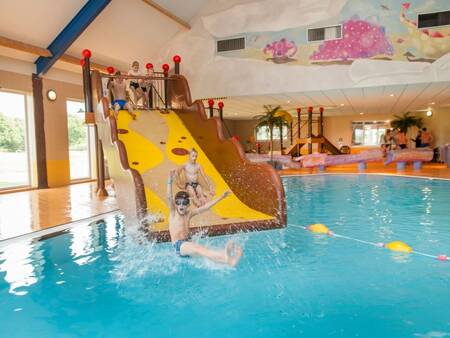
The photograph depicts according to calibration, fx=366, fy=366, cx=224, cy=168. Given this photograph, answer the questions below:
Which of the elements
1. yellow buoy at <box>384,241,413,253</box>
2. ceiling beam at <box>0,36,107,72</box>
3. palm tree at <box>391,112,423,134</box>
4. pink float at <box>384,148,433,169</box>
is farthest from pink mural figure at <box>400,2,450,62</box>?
ceiling beam at <box>0,36,107,72</box>

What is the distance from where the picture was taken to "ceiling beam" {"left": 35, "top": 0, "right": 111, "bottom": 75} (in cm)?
807

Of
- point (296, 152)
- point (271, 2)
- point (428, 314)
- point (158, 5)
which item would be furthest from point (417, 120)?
point (428, 314)

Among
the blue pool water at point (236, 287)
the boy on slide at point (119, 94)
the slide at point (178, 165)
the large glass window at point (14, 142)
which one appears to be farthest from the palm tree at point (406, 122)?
the large glass window at point (14, 142)

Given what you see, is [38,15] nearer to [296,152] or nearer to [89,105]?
[89,105]

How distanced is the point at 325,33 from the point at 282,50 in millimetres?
1201

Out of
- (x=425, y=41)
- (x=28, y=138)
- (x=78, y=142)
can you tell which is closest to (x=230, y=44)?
(x=425, y=41)

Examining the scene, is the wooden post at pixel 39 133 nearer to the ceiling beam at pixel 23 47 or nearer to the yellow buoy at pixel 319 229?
the ceiling beam at pixel 23 47

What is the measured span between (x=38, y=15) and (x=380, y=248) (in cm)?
778

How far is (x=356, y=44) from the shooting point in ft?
31.0

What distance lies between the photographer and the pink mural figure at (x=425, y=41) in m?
8.87

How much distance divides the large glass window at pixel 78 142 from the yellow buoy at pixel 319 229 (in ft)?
26.6

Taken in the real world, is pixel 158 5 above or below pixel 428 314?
above

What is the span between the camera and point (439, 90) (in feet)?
33.3

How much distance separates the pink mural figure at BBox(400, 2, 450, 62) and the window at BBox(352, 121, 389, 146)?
10264mm
